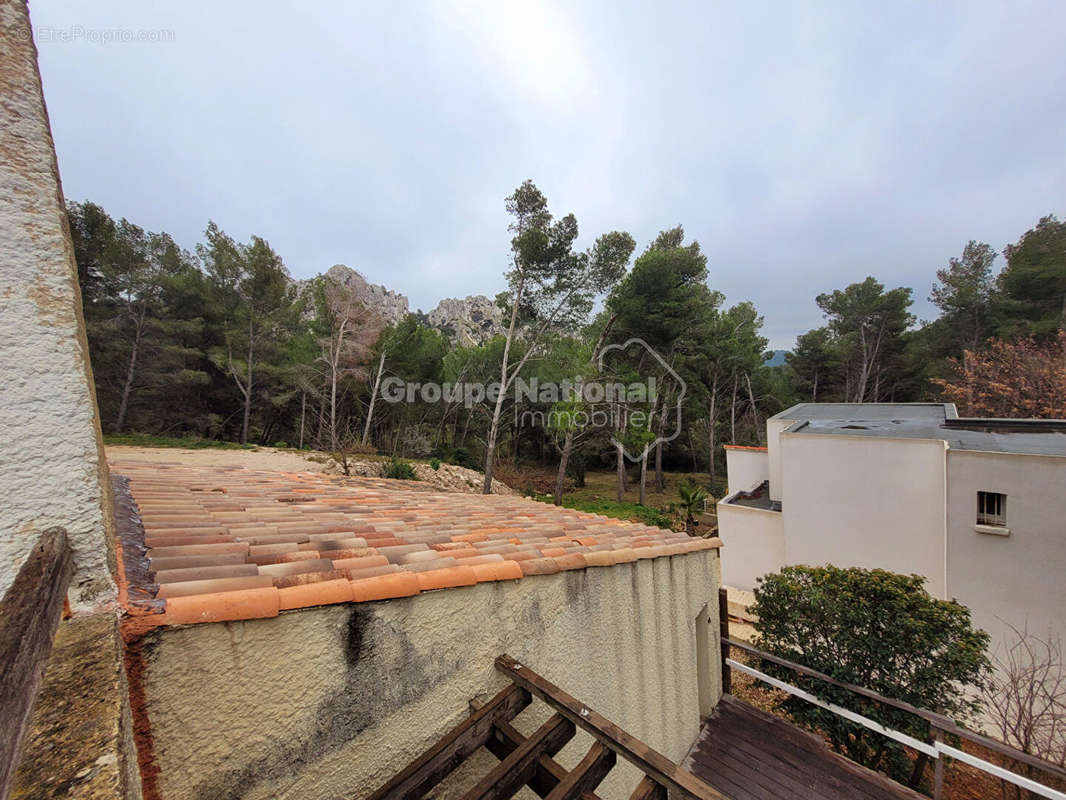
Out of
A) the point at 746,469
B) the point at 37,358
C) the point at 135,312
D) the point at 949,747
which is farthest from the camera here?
the point at 135,312

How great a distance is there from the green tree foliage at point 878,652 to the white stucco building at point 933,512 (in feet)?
8.54

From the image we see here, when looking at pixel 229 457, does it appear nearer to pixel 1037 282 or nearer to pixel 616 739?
pixel 616 739

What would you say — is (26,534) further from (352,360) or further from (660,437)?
(660,437)

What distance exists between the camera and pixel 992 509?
240 inches

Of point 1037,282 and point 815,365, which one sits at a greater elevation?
point 1037,282

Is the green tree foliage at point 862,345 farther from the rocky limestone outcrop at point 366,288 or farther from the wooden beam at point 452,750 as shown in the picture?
the rocky limestone outcrop at point 366,288

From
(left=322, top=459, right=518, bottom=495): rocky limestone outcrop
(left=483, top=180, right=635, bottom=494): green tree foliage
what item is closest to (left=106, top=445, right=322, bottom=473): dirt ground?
(left=322, top=459, right=518, bottom=495): rocky limestone outcrop

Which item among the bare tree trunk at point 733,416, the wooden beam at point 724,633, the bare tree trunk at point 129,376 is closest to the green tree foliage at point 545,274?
the wooden beam at point 724,633

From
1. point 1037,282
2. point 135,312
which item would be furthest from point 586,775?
point 1037,282

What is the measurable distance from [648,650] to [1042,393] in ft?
58.3

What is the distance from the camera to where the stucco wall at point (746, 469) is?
38.5ft

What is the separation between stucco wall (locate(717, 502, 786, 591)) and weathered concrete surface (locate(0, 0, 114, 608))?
401 inches

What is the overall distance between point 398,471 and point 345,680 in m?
12.8

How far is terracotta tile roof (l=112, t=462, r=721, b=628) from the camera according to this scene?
117 centimetres
